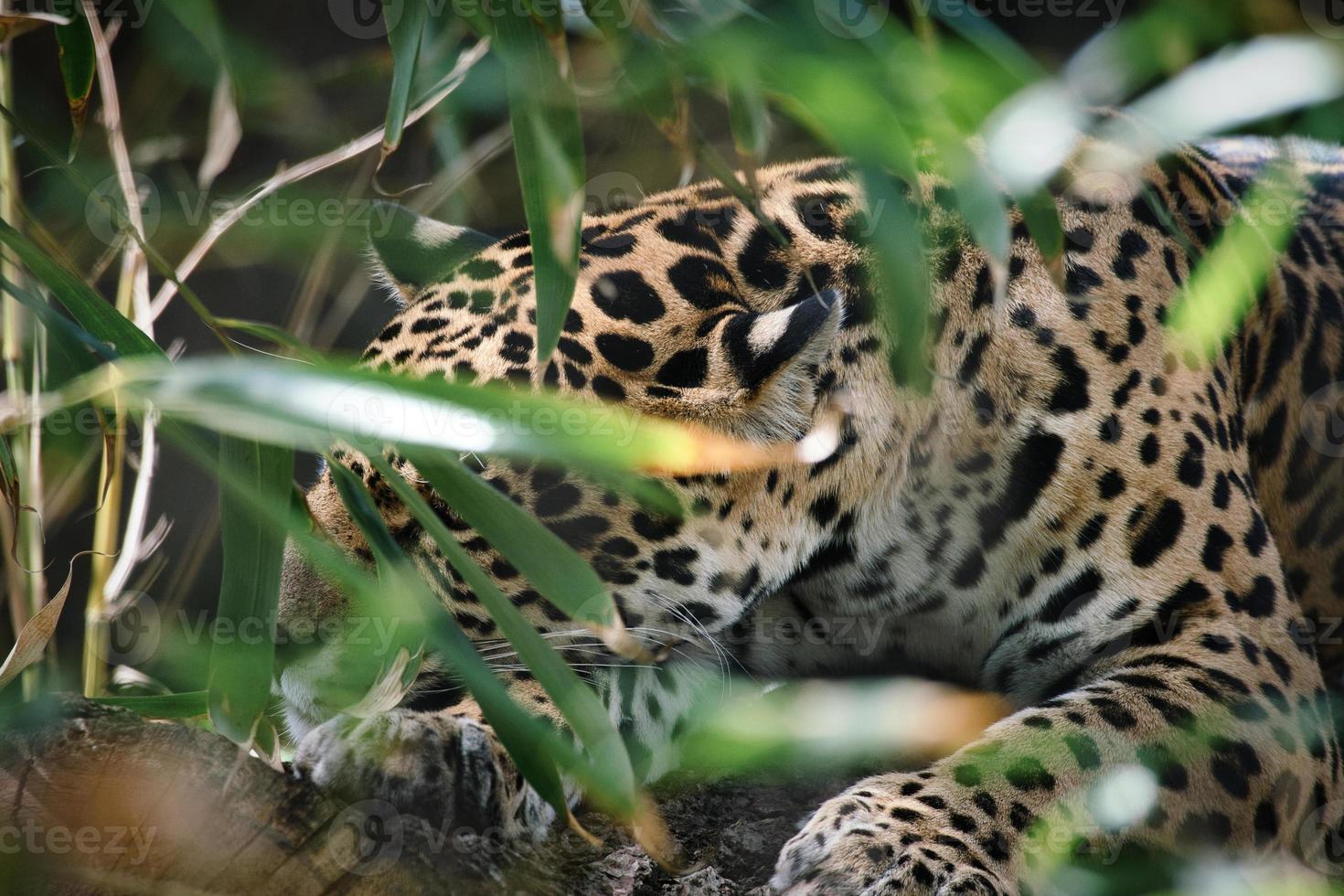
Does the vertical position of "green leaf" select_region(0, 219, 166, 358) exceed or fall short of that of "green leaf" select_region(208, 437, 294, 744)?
it exceeds it

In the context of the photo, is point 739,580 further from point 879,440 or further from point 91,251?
point 91,251

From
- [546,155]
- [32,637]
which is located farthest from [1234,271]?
[32,637]

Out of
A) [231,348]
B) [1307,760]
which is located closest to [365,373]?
[231,348]

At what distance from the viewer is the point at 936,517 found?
102 inches

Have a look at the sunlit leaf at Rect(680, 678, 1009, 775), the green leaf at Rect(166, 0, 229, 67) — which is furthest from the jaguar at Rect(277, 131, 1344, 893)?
the green leaf at Rect(166, 0, 229, 67)

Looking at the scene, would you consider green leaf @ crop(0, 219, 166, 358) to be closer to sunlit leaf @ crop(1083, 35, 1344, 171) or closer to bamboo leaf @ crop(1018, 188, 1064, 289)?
bamboo leaf @ crop(1018, 188, 1064, 289)

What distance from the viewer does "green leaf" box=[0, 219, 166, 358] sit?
1.80 m

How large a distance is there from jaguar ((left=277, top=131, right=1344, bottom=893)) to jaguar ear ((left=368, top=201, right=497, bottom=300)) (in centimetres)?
42

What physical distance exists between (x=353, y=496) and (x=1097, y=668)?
1.65 m

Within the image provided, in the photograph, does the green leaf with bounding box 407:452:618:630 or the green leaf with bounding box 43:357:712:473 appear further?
the green leaf with bounding box 407:452:618:630

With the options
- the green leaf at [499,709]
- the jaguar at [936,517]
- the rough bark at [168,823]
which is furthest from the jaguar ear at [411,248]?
the rough bark at [168,823]

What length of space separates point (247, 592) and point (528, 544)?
0.38 metres

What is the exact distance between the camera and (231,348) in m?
1.79

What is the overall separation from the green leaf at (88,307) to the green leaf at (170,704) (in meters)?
0.54
